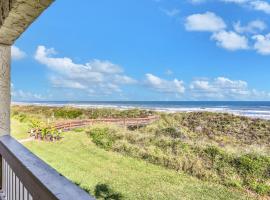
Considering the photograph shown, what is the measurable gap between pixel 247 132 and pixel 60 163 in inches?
738

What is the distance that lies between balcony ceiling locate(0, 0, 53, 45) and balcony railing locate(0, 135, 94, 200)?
2.42 feet

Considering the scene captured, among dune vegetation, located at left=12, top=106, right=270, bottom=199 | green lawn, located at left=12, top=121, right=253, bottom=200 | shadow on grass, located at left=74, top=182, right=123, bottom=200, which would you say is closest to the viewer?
shadow on grass, located at left=74, top=182, right=123, bottom=200

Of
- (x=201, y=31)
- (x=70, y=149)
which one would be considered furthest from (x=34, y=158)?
(x=201, y=31)

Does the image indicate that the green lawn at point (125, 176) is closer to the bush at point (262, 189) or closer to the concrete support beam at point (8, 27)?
the bush at point (262, 189)

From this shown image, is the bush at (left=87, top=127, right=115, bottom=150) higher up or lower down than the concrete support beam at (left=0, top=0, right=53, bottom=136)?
lower down

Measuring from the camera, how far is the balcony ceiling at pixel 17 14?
1650mm

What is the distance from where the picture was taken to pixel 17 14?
5.94 ft

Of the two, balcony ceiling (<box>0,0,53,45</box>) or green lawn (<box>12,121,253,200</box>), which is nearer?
balcony ceiling (<box>0,0,53,45</box>)

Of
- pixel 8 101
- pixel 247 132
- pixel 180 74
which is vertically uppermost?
pixel 180 74

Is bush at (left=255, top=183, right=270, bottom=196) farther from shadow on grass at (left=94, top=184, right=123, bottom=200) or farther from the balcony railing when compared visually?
the balcony railing

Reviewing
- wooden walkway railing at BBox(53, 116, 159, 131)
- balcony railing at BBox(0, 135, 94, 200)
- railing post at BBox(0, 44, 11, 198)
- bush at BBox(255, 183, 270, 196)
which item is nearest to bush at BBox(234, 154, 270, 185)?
bush at BBox(255, 183, 270, 196)

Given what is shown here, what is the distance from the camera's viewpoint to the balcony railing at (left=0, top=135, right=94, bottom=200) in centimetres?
108

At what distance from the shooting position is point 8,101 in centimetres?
265

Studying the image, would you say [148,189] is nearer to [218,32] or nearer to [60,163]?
[60,163]
